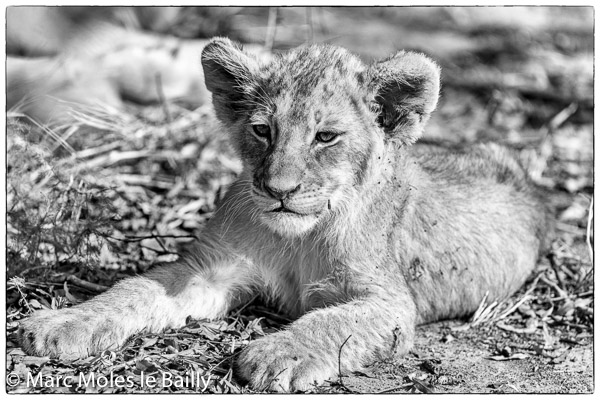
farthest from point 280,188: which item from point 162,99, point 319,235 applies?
point 162,99

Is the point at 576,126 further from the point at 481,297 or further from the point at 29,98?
the point at 29,98

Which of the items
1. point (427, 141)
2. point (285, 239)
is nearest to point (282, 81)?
point (285, 239)

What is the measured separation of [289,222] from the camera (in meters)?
5.43

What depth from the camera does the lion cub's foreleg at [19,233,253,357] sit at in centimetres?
530

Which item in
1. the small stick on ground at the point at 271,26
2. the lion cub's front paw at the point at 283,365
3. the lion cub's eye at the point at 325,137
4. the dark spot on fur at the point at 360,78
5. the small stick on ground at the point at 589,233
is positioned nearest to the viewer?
the lion cub's front paw at the point at 283,365

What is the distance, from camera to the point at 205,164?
361 inches

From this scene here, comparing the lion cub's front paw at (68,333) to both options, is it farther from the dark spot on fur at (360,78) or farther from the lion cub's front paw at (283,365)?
the dark spot on fur at (360,78)

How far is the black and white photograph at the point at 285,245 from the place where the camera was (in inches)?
210

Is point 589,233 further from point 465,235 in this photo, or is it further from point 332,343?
point 332,343

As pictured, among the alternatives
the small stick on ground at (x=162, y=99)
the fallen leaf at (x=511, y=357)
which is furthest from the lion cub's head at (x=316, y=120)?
the small stick on ground at (x=162, y=99)

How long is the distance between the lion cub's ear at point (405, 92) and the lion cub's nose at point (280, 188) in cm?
89

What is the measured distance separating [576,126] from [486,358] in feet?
20.3

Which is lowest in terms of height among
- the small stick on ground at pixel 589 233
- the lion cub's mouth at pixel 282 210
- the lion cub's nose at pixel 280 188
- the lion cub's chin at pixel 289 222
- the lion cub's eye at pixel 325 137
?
the small stick on ground at pixel 589 233

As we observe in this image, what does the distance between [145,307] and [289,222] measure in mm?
1135
